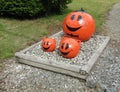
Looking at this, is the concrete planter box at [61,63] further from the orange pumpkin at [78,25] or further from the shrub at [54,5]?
the shrub at [54,5]

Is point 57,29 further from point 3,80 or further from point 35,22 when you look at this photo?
point 3,80

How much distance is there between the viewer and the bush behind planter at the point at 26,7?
360 inches

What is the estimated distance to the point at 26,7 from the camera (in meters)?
9.20

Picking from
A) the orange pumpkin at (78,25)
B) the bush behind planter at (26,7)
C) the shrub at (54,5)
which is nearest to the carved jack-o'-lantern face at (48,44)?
the orange pumpkin at (78,25)

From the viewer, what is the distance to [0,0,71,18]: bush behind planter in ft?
30.0

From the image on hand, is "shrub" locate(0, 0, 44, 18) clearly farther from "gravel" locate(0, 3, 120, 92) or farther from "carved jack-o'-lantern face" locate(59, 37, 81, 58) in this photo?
"carved jack-o'-lantern face" locate(59, 37, 81, 58)

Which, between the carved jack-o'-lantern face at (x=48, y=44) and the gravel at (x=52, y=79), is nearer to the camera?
the gravel at (x=52, y=79)

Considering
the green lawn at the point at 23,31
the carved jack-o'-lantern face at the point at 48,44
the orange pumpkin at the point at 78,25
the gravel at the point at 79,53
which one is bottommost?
the green lawn at the point at 23,31

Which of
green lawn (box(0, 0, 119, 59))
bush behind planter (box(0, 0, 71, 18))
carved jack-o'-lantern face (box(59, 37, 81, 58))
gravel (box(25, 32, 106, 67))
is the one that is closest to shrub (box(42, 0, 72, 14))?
bush behind planter (box(0, 0, 71, 18))

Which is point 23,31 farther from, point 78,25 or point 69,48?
point 69,48

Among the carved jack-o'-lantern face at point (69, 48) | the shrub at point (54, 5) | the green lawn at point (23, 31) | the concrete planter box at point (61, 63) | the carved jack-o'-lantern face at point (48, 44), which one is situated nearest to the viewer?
the concrete planter box at point (61, 63)

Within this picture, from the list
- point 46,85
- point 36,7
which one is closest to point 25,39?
point 36,7

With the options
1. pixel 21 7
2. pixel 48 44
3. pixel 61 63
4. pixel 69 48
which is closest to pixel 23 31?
pixel 21 7

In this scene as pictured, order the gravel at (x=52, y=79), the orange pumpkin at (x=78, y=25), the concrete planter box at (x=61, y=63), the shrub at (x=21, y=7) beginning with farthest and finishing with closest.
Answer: the shrub at (x=21, y=7), the orange pumpkin at (x=78, y=25), the concrete planter box at (x=61, y=63), the gravel at (x=52, y=79)
